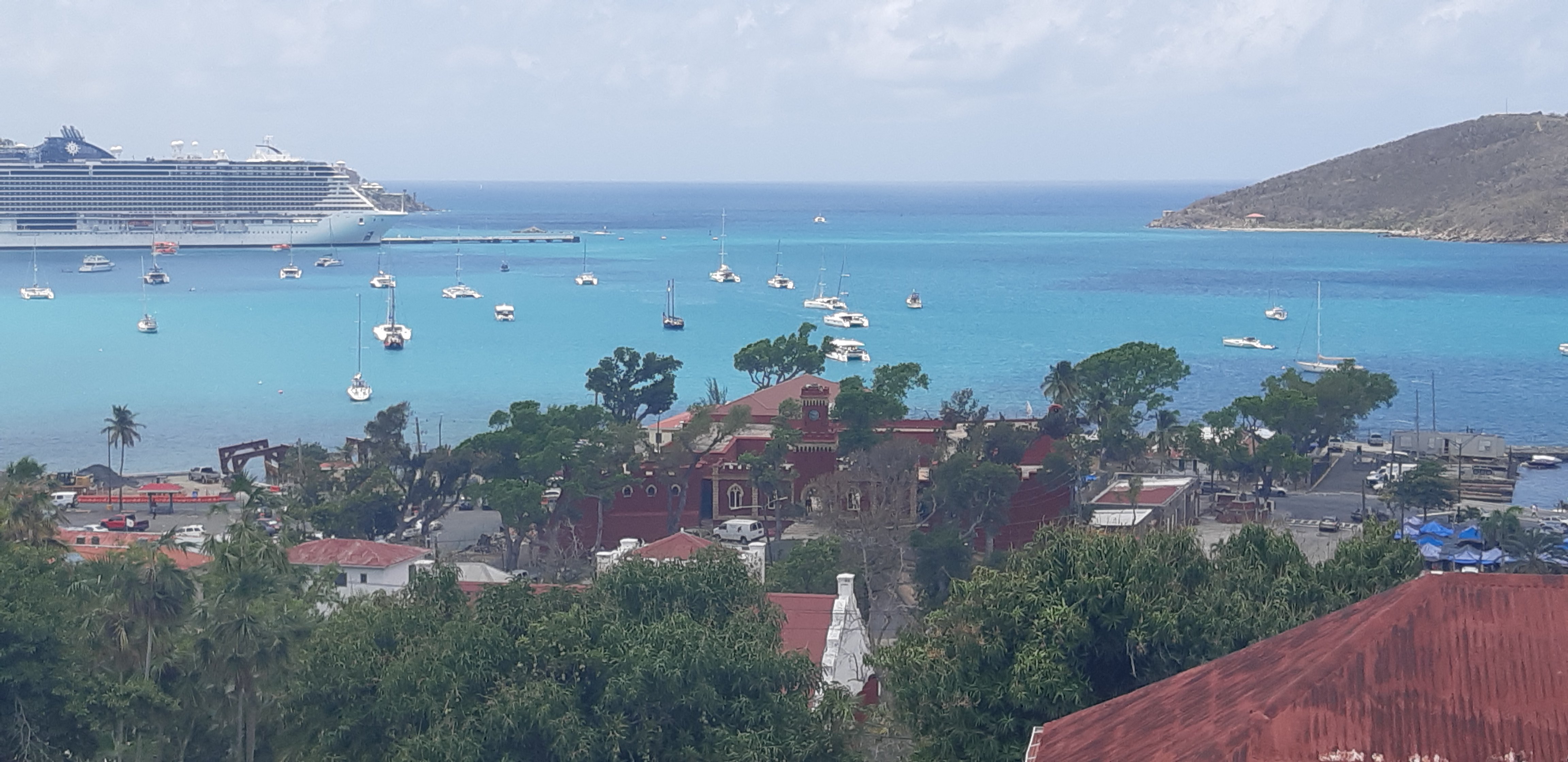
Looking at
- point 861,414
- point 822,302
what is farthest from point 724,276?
point 861,414

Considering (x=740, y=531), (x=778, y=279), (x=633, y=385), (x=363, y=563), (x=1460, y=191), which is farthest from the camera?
(x=1460, y=191)

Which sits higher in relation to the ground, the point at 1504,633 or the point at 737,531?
the point at 1504,633

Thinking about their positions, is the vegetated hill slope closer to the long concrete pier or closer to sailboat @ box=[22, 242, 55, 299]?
the long concrete pier

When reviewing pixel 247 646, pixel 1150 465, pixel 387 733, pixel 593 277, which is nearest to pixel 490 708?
pixel 387 733

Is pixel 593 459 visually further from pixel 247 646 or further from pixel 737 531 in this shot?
pixel 247 646

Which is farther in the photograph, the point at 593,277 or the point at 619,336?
the point at 593,277

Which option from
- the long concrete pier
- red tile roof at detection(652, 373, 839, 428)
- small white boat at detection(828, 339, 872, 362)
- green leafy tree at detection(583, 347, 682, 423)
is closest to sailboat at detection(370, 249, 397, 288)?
small white boat at detection(828, 339, 872, 362)

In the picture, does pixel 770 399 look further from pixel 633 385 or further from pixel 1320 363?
pixel 1320 363
